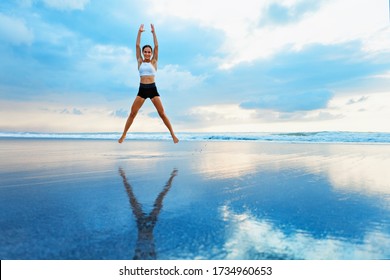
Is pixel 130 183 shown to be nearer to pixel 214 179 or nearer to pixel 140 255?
pixel 214 179

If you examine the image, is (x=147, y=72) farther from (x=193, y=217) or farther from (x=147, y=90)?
(x=193, y=217)

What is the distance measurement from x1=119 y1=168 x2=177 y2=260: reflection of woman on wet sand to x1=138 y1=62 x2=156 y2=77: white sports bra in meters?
1.80

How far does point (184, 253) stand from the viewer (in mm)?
2221

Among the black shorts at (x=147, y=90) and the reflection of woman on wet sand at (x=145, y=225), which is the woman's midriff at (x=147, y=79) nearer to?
the black shorts at (x=147, y=90)

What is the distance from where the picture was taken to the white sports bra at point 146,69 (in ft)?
14.8

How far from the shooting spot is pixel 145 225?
280cm

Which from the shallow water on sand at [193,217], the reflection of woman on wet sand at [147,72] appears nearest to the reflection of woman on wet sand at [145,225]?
the shallow water on sand at [193,217]

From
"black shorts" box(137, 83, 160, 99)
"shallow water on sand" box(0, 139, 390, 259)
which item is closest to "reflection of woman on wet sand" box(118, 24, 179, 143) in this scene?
"black shorts" box(137, 83, 160, 99)

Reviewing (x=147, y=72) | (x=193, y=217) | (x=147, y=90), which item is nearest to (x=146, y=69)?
(x=147, y=72)

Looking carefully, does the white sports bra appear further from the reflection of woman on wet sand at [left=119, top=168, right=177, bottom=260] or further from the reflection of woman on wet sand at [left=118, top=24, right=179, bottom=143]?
the reflection of woman on wet sand at [left=119, top=168, right=177, bottom=260]

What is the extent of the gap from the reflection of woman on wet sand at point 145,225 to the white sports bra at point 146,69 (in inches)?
70.9

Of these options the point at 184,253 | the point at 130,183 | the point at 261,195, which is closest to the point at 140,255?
the point at 184,253

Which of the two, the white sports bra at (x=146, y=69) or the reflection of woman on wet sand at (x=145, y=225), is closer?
the reflection of woman on wet sand at (x=145, y=225)

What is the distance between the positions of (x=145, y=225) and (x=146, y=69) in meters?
2.58
